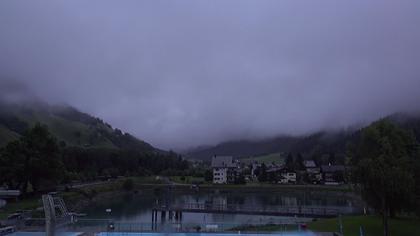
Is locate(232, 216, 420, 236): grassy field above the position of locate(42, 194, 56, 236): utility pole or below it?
below

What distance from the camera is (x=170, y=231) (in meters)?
38.1

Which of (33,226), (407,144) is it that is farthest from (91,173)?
(407,144)

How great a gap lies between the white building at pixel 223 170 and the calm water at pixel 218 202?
25.0 metres

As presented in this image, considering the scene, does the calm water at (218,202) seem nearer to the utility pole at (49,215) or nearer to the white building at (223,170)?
the white building at (223,170)

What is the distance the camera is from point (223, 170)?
487 feet

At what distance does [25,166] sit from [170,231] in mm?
42317

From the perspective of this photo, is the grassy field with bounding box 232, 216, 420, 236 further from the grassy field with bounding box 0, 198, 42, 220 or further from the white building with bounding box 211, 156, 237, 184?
the white building with bounding box 211, 156, 237, 184

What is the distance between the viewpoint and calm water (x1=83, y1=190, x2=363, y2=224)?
2542 inches

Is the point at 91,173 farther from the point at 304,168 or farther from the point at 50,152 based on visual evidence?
the point at 304,168

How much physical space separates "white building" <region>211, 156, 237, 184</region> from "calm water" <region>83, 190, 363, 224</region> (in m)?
25.0

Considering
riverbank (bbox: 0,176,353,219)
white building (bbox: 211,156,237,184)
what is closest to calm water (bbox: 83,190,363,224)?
riverbank (bbox: 0,176,353,219)

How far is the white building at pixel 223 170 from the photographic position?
473ft

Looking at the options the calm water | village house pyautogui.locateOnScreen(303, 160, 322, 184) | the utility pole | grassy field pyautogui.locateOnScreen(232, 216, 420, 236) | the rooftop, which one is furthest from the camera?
the rooftop

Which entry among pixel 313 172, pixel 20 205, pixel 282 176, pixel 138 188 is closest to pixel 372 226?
pixel 20 205
